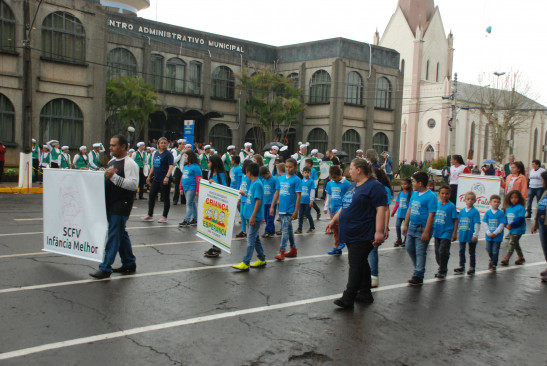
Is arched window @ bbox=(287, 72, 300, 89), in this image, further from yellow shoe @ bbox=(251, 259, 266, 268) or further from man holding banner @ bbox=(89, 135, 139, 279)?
man holding banner @ bbox=(89, 135, 139, 279)

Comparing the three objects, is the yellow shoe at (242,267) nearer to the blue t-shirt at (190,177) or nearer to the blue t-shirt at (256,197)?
the blue t-shirt at (256,197)

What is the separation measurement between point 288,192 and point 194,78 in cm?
2873

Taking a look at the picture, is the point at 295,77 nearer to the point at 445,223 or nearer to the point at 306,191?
the point at 306,191

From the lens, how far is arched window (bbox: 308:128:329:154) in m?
40.8

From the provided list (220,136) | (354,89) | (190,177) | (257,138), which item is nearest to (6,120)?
(220,136)

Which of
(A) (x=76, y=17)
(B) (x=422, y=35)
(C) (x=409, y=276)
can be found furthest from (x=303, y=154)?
(B) (x=422, y=35)

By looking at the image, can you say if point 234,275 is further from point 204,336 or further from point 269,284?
point 204,336

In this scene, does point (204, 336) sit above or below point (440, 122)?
below

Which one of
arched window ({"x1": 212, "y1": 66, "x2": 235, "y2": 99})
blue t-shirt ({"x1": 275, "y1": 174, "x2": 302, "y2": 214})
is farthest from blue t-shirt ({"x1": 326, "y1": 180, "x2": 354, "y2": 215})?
arched window ({"x1": 212, "y1": 66, "x2": 235, "y2": 99})

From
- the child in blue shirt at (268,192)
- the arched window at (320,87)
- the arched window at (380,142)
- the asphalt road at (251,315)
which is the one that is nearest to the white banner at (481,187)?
the asphalt road at (251,315)

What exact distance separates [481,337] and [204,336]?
111 inches

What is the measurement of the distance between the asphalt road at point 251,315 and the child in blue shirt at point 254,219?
0.63 ft

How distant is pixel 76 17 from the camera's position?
25984 mm

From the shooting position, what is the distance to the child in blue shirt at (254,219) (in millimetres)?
7621
